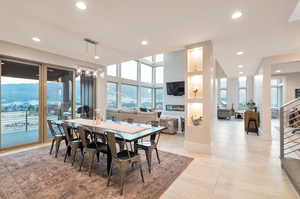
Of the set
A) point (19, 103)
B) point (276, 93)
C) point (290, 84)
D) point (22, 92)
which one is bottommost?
point (19, 103)

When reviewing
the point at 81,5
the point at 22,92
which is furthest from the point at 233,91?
the point at 22,92

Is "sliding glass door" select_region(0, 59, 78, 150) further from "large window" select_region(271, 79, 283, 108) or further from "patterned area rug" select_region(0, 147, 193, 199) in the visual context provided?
"large window" select_region(271, 79, 283, 108)

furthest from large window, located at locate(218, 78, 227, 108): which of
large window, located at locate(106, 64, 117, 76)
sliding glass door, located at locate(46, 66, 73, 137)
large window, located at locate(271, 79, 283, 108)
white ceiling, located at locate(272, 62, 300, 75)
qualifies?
sliding glass door, located at locate(46, 66, 73, 137)

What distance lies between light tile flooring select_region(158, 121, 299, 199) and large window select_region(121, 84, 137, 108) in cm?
599

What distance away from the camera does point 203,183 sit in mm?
2352

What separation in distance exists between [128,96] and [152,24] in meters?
7.05

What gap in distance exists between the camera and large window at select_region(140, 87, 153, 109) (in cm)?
1080

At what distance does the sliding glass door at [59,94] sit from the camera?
15.4ft

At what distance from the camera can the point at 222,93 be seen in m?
12.0

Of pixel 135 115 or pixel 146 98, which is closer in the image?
pixel 135 115

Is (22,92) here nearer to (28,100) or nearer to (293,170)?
(28,100)

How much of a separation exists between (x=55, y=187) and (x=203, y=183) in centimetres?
234

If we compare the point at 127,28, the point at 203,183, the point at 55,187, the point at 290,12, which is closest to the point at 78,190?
the point at 55,187

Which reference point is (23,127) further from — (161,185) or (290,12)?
(290,12)
